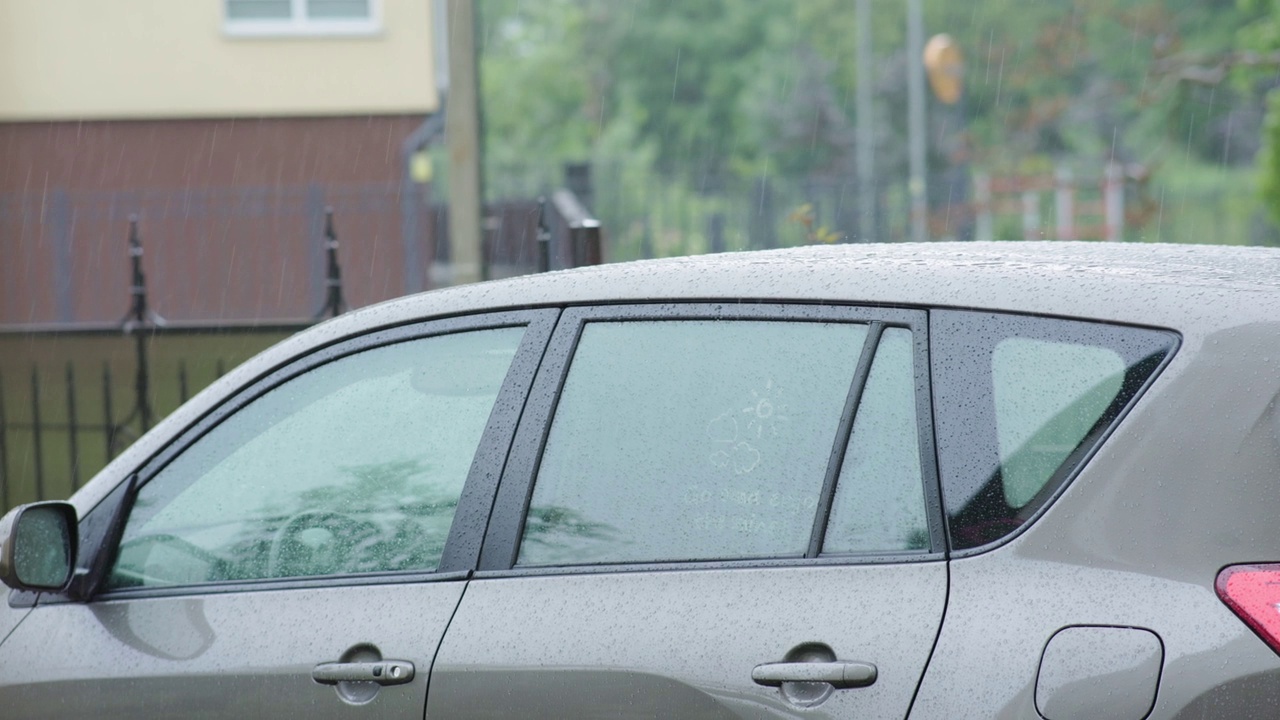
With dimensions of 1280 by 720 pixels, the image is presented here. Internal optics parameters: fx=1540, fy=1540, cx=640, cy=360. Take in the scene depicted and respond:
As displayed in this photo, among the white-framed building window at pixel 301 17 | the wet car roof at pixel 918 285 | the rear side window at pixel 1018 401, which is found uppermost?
the white-framed building window at pixel 301 17

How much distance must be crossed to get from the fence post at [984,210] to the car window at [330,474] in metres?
23.4

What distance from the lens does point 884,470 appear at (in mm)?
2215

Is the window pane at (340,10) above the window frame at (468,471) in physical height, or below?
above

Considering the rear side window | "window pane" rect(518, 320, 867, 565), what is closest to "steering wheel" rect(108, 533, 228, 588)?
"window pane" rect(518, 320, 867, 565)

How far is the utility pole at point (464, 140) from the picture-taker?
7.91 metres

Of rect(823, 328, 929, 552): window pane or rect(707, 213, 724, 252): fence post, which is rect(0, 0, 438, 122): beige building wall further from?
rect(823, 328, 929, 552): window pane

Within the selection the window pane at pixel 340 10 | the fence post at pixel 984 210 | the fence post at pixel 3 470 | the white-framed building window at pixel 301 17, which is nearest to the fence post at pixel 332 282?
the fence post at pixel 3 470

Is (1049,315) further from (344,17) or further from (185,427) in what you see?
(344,17)

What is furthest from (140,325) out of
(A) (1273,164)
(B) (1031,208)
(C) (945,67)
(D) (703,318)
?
(B) (1031,208)

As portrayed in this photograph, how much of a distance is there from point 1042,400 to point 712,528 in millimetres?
534

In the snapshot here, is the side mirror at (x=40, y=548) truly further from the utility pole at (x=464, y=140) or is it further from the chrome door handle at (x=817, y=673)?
the utility pole at (x=464, y=140)

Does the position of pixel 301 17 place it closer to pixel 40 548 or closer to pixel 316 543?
pixel 40 548

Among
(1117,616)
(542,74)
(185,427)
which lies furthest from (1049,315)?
(542,74)

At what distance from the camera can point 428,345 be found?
2.69 metres
